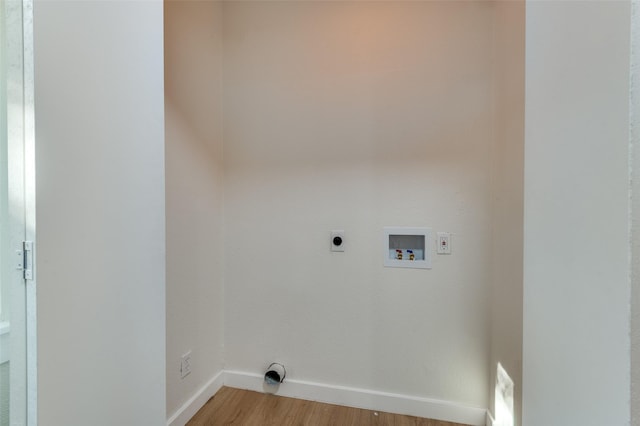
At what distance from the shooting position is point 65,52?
2.39ft

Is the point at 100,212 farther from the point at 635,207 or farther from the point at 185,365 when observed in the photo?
the point at 635,207

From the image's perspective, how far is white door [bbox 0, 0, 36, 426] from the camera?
26.1 inches

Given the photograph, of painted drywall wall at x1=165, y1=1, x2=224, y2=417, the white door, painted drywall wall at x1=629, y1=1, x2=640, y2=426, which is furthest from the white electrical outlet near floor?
painted drywall wall at x1=629, y1=1, x2=640, y2=426

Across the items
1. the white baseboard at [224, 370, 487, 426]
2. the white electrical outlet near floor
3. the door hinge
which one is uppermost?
the door hinge

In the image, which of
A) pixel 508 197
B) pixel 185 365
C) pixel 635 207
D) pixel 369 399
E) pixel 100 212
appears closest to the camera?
pixel 635 207

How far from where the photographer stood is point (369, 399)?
1696 millimetres

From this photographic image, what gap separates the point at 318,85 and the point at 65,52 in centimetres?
128

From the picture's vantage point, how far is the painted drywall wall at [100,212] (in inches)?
27.5

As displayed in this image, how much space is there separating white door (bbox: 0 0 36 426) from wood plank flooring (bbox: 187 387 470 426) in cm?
118

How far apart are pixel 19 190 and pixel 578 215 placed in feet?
4.47

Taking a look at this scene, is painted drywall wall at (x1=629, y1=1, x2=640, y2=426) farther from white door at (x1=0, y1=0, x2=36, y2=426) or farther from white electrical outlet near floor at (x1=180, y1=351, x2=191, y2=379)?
white electrical outlet near floor at (x1=180, y1=351, x2=191, y2=379)

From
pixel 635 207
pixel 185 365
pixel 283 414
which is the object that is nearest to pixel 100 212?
pixel 185 365

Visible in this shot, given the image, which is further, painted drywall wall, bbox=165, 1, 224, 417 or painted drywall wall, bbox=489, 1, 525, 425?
painted drywall wall, bbox=165, 1, 224, 417

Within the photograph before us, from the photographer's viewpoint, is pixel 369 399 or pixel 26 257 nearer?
pixel 26 257
